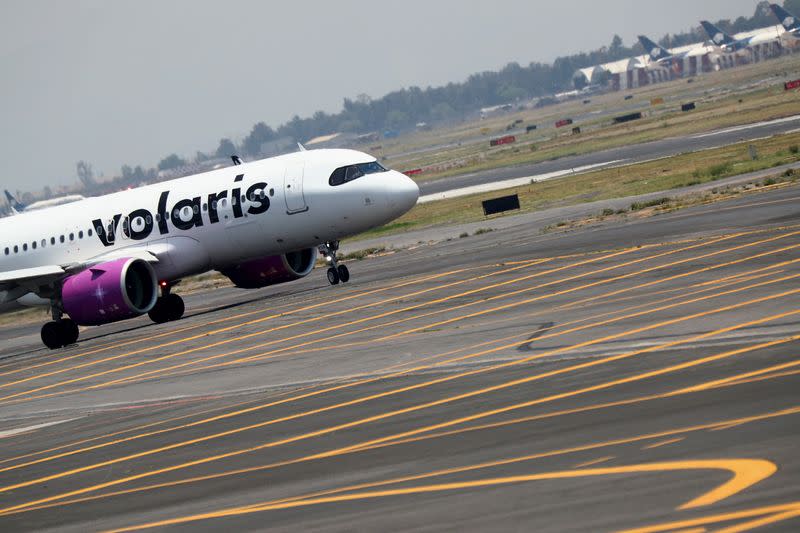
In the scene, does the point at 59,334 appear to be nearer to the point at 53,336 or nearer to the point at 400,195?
the point at 53,336

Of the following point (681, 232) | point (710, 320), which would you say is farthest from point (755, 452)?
point (681, 232)

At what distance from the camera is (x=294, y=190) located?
41.4 metres

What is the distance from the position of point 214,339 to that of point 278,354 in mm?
6137

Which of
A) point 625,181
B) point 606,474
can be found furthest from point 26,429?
point 625,181

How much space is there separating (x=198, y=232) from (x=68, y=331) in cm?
554

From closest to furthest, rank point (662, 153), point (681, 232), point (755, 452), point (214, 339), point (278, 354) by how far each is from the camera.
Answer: point (755, 452), point (278, 354), point (214, 339), point (681, 232), point (662, 153)

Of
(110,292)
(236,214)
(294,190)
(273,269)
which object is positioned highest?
(294,190)

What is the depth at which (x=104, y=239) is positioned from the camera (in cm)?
4391

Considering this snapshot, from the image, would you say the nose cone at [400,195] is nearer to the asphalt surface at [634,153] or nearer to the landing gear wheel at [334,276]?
the landing gear wheel at [334,276]

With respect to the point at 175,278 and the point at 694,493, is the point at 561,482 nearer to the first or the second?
the point at 694,493

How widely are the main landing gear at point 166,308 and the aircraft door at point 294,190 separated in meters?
5.80

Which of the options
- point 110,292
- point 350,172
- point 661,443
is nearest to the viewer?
point 661,443

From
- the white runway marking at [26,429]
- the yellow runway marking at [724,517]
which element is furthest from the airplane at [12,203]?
the yellow runway marking at [724,517]

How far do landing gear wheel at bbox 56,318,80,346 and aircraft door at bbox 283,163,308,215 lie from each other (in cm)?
843
